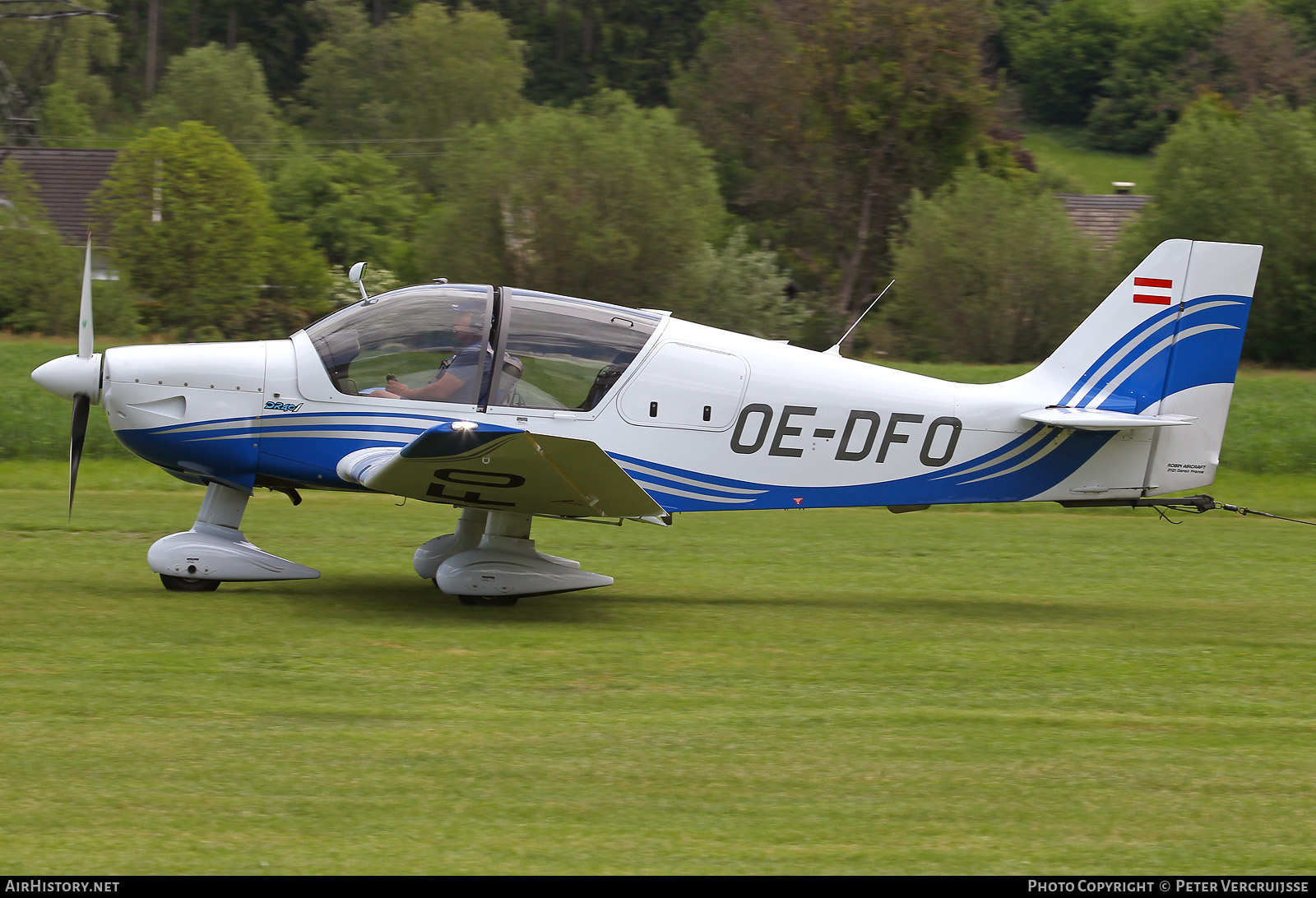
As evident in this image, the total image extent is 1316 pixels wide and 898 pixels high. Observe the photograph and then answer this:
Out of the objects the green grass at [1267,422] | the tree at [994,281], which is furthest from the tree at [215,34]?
the green grass at [1267,422]

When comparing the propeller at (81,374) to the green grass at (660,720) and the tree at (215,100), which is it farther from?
the tree at (215,100)

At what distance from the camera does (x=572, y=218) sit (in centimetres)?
2948

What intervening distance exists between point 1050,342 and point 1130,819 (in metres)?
25.3

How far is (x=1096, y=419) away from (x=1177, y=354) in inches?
31.9

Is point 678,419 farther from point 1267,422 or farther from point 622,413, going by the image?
point 1267,422

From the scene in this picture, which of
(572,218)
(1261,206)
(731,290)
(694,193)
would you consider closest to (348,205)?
(572,218)

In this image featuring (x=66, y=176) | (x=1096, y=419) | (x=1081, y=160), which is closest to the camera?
(x=1096, y=419)

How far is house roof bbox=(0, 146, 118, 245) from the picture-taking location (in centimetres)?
4409

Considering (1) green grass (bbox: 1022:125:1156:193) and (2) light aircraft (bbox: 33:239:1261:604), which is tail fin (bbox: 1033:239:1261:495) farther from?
(1) green grass (bbox: 1022:125:1156:193)

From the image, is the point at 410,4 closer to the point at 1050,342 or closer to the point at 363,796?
the point at 1050,342

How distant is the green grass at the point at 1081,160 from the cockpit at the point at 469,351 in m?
52.6

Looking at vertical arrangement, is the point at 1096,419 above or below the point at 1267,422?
above

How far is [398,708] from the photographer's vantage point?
19.4 feet

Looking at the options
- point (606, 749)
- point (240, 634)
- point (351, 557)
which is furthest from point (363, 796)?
point (351, 557)
